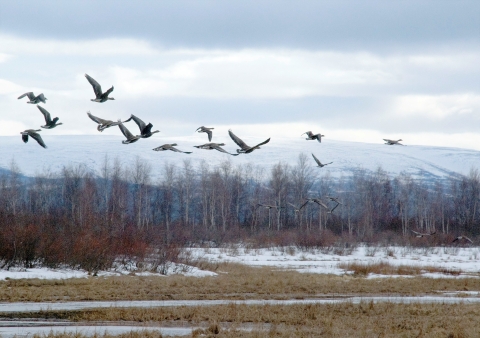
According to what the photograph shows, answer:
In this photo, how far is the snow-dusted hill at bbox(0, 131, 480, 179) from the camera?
429ft

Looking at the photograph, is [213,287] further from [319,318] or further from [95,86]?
[95,86]

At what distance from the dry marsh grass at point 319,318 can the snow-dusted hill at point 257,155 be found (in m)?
104

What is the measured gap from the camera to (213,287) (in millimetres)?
28609

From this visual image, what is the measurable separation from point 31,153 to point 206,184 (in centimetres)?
6113

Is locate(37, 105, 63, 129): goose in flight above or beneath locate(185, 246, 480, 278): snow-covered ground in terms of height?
above

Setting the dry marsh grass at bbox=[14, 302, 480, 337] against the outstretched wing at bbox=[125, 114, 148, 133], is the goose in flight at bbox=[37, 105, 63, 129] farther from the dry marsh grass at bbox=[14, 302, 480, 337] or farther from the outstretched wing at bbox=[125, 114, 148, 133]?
the dry marsh grass at bbox=[14, 302, 480, 337]

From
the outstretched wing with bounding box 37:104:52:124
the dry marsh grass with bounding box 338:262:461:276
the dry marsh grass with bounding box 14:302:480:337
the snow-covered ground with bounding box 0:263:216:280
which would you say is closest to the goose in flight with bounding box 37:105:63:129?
the outstretched wing with bounding box 37:104:52:124

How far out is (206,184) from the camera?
89125 millimetres

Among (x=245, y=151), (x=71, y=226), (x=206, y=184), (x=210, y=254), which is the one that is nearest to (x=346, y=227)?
(x=206, y=184)

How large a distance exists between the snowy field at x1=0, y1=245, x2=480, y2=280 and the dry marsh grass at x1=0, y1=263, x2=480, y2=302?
333 centimetres

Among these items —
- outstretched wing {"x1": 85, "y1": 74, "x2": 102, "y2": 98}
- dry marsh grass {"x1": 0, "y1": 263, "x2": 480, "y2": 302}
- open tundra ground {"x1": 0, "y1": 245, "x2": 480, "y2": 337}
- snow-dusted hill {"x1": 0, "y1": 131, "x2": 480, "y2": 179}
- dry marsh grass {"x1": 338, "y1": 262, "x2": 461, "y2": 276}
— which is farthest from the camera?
snow-dusted hill {"x1": 0, "y1": 131, "x2": 480, "y2": 179}

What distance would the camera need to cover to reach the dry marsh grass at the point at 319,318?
16.1 m

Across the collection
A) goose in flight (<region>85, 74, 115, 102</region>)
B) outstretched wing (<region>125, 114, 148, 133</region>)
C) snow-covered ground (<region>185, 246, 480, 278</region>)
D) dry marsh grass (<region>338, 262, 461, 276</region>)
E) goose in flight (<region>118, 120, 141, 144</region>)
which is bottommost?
snow-covered ground (<region>185, 246, 480, 278</region>)

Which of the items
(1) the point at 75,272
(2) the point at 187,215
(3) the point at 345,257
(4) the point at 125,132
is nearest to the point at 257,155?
Answer: (2) the point at 187,215
